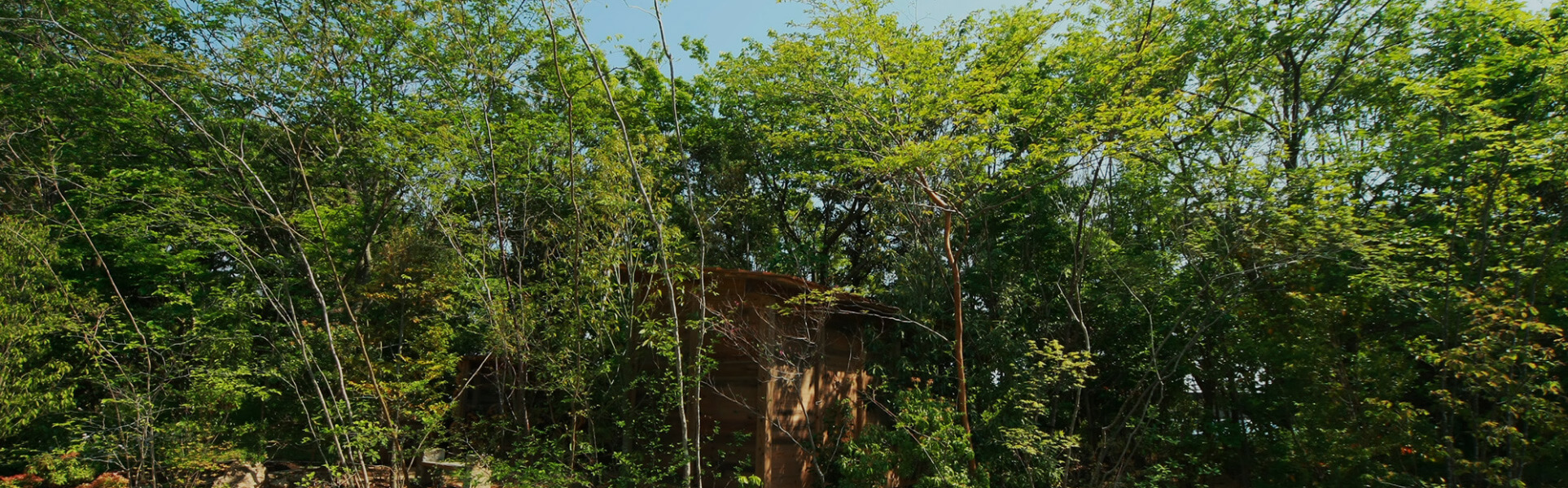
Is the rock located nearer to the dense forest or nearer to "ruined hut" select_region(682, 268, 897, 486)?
the dense forest

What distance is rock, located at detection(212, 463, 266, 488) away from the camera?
23.4 feet

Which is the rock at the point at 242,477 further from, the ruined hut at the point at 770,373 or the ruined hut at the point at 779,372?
the ruined hut at the point at 779,372

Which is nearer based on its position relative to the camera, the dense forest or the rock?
the dense forest

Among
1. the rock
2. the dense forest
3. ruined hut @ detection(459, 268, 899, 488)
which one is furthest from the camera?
the rock

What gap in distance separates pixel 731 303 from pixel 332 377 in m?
3.53

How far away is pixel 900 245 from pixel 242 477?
6.79 m

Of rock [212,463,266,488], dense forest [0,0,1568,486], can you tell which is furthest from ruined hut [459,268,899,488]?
rock [212,463,266,488]

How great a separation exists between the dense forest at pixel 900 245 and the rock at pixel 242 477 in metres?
0.28

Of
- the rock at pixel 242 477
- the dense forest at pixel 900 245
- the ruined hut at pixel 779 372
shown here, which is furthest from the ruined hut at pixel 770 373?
the rock at pixel 242 477

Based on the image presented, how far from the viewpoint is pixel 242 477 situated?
7.30 metres

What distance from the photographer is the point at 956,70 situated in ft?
24.0

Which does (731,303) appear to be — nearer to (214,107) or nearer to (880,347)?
(880,347)

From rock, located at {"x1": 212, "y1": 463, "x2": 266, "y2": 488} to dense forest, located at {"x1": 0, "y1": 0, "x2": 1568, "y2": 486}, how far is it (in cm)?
28

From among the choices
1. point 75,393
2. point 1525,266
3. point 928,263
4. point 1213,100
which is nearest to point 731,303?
point 928,263
